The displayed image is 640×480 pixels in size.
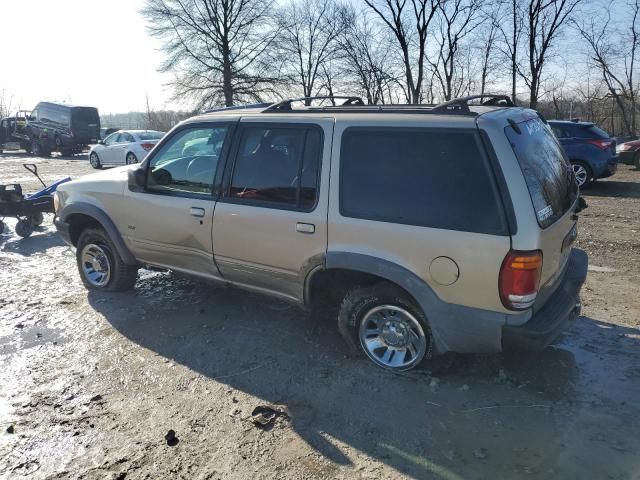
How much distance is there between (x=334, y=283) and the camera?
12.0ft

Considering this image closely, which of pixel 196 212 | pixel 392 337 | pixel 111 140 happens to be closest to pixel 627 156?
pixel 392 337

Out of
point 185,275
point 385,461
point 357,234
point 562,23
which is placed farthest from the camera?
point 562,23

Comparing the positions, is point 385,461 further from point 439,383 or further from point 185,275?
point 185,275

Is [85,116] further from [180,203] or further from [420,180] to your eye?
[420,180]

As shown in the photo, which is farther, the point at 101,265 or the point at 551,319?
the point at 101,265

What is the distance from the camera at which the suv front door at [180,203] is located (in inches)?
158

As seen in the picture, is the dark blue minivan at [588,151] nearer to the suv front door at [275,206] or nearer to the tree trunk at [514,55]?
the suv front door at [275,206]

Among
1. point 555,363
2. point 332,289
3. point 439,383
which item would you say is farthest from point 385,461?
point 555,363

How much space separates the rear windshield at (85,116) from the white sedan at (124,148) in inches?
267

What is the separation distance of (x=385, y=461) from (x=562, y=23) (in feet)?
96.5

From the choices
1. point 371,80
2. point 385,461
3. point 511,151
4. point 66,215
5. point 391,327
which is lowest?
point 385,461

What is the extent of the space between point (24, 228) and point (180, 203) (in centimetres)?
515

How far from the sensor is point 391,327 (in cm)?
346

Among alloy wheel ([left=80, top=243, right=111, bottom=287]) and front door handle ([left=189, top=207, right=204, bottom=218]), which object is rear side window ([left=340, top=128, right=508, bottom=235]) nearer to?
front door handle ([left=189, top=207, right=204, bottom=218])
